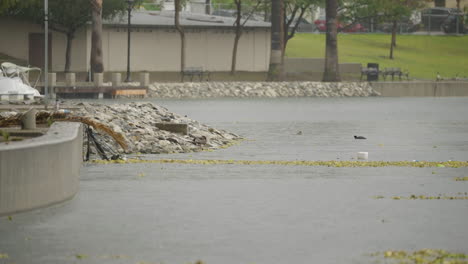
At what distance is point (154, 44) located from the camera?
298 feet

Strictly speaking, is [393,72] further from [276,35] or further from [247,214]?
[247,214]

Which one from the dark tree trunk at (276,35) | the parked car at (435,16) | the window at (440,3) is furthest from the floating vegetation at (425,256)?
the window at (440,3)

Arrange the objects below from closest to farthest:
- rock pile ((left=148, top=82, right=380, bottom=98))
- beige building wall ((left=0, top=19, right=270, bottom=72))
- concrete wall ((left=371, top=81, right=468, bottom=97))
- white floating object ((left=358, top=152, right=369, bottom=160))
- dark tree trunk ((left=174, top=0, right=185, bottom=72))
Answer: white floating object ((left=358, top=152, right=369, bottom=160)) < rock pile ((left=148, top=82, right=380, bottom=98)) < beige building wall ((left=0, top=19, right=270, bottom=72)) < dark tree trunk ((left=174, top=0, right=185, bottom=72)) < concrete wall ((left=371, top=81, right=468, bottom=97))

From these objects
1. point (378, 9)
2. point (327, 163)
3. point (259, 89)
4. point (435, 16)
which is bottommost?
point (259, 89)

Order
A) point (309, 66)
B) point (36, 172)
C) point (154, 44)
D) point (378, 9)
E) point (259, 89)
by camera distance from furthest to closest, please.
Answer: point (378, 9), point (309, 66), point (154, 44), point (259, 89), point (36, 172)

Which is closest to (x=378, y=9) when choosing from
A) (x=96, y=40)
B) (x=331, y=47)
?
(x=331, y=47)

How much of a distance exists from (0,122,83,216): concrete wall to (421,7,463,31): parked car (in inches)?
4178

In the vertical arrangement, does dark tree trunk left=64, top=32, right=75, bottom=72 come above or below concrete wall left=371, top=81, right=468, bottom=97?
above

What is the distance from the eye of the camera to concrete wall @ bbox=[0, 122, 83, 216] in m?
17.9

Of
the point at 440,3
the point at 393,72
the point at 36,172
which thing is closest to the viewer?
the point at 36,172

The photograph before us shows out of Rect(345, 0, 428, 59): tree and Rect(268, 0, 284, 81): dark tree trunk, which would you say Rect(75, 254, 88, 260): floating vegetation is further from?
Rect(345, 0, 428, 59): tree

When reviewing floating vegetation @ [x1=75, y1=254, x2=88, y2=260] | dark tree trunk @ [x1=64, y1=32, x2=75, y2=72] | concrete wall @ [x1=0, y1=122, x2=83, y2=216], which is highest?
concrete wall @ [x1=0, y1=122, x2=83, y2=216]

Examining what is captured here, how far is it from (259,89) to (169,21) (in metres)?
10.7

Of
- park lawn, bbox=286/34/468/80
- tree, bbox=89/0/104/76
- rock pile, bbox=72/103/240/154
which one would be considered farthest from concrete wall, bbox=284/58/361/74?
rock pile, bbox=72/103/240/154
